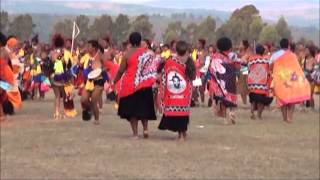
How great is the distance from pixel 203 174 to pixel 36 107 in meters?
11.6

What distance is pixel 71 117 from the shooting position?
55.1 ft

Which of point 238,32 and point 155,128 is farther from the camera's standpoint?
point 155,128

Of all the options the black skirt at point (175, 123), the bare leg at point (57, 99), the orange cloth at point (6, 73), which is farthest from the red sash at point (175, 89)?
the orange cloth at point (6, 73)

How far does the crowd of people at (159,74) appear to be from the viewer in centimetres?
654

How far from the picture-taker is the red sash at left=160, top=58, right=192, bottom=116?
9867mm

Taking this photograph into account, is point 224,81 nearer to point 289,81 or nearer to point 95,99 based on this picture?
A: point 95,99

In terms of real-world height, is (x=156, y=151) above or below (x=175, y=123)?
below

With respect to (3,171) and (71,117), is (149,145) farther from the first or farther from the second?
(71,117)

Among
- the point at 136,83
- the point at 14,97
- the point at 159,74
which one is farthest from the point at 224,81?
the point at 14,97

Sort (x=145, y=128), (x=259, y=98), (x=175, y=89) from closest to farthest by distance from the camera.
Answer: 1. (x=175, y=89)
2. (x=145, y=128)
3. (x=259, y=98)

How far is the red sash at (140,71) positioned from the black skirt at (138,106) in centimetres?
81

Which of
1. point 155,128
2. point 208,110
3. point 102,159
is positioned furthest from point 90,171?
point 208,110

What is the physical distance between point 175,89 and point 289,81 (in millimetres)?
5813

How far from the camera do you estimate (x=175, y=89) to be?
11273 mm
